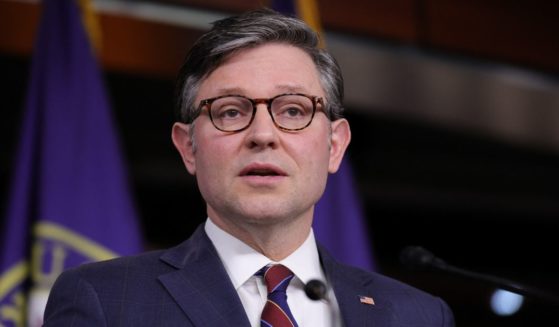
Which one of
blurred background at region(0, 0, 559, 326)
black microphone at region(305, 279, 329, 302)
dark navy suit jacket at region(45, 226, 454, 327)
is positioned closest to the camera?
black microphone at region(305, 279, 329, 302)

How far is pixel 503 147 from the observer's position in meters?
5.38

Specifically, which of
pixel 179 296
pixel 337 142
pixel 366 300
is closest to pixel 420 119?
pixel 337 142

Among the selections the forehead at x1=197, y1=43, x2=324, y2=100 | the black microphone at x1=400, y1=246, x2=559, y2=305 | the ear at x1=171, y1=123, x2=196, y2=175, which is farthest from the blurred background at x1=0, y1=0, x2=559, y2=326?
the black microphone at x1=400, y1=246, x2=559, y2=305

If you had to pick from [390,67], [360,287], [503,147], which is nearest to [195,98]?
[360,287]

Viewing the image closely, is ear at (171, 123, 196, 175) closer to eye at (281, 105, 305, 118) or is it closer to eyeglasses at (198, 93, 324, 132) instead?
eyeglasses at (198, 93, 324, 132)

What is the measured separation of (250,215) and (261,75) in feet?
0.82

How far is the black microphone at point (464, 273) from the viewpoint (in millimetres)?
1555

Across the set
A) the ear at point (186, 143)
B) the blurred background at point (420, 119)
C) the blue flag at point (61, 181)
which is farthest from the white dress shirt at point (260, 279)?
the blurred background at point (420, 119)

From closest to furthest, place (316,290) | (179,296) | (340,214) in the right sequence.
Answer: (316,290)
(179,296)
(340,214)

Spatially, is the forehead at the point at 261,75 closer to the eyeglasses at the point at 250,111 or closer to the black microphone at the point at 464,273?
the eyeglasses at the point at 250,111

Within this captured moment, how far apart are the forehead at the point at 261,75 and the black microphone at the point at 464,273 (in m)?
0.34

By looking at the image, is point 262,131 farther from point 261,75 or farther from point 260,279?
point 260,279

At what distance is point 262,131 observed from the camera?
5.27 feet

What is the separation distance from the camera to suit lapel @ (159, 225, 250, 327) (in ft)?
5.15
